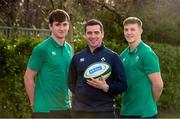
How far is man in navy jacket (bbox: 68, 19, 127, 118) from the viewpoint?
568 cm

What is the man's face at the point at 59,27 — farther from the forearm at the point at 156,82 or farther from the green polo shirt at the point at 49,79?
the forearm at the point at 156,82

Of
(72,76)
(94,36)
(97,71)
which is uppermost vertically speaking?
(94,36)

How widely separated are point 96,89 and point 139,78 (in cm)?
67

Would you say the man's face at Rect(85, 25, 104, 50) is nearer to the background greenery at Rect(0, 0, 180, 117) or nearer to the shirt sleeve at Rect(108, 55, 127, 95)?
the shirt sleeve at Rect(108, 55, 127, 95)

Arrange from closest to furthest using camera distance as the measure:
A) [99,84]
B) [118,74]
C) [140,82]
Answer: [99,84] → [118,74] → [140,82]

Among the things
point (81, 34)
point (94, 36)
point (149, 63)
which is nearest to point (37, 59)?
point (94, 36)

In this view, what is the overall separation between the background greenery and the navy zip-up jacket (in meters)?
5.31

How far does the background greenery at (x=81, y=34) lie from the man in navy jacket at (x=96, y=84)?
531 centimetres

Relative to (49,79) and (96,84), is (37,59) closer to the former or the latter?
(49,79)

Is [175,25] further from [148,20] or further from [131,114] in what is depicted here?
[131,114]

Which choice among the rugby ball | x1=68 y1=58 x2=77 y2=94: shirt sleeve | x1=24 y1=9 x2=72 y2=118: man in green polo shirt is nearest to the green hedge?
x1=24 y1=9 x2=72 y2=118: man in green polo shirt

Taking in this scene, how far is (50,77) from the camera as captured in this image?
614 centimetres

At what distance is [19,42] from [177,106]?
7.14 m

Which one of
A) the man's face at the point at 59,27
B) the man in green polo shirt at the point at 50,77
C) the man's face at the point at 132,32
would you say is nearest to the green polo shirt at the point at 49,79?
the man in green polo shirt at the point at 50,77
